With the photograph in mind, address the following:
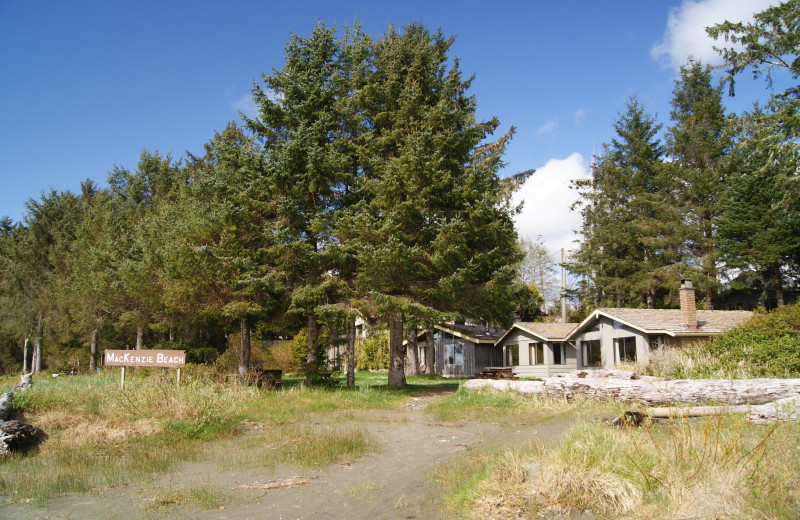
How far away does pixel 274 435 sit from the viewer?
38.7ft

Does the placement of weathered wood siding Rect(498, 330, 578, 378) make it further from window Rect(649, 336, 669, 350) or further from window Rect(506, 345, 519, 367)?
window Rect(649, 336, 669, 350)

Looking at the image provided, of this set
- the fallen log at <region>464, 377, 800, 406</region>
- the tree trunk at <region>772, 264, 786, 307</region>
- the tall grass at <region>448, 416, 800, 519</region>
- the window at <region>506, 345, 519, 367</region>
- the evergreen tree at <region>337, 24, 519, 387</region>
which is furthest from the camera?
the window at <region>506, 345, 519, 367</region>

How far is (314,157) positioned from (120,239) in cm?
2055

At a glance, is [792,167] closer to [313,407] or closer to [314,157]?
[314,157]

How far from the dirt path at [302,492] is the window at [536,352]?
22.2 meters

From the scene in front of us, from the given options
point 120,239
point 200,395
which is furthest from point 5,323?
point 200,395

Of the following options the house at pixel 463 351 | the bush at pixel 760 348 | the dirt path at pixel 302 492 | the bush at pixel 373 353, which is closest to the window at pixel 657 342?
the bush at pixel 760 348

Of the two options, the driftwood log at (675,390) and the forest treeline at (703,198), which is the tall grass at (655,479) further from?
the forest treeline at (703,198)

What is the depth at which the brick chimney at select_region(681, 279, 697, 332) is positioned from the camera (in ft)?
79.2

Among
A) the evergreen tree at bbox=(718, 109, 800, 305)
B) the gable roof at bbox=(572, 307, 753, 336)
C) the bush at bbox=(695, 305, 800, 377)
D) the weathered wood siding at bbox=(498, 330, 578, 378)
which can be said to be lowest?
the weathered wood siding at bbox=(498, 330, 578, 378)

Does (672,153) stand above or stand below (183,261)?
above

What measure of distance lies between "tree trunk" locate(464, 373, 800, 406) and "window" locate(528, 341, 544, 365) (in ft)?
50.7

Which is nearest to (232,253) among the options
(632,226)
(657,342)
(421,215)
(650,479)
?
(421,215)

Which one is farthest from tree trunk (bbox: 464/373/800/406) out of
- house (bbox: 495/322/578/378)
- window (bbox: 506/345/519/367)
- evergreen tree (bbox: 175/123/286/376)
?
window (bbox: 506/345/519/367)
